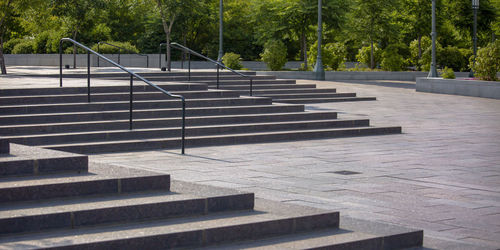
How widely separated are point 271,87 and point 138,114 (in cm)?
1120

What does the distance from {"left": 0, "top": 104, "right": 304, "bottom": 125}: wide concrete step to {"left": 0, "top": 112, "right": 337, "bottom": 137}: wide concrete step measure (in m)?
0.41

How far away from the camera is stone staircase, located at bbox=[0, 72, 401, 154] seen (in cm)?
1387

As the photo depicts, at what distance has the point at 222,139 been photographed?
15.1m

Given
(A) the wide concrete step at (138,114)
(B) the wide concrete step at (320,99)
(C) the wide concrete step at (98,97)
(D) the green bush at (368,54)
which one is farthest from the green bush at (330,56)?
(C) the wide concrete step at (98,97)

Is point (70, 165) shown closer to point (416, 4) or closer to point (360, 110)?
point (360, 110)

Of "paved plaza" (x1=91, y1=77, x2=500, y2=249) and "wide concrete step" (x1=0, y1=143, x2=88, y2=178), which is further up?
"wide concrete step" (x1=0, y1=143, x2=88, y2=178)

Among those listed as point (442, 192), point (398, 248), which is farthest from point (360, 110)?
point (398, 248)

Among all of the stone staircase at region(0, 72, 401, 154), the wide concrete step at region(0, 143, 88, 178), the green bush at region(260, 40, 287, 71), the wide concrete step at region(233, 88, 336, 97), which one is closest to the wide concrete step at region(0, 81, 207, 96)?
the stone staircase at region(0, 72, 401, 154)

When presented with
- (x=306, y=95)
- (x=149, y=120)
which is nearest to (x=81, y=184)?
(x=149, y=120)

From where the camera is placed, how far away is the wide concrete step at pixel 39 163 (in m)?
7.54

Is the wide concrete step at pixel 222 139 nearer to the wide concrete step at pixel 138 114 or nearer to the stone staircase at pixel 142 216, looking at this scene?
A: the wide concrete step at pixel 138 114

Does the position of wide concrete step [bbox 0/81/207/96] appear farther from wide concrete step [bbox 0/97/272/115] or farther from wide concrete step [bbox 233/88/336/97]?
wide concrete step [bbox 233/88/336/97]

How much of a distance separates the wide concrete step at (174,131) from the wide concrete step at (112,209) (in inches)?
252

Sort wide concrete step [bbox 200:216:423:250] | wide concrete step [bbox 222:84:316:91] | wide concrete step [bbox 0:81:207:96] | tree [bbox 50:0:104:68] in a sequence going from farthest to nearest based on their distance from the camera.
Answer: tree [bbox 50:0:104:68], wide concrete step [bbox 222:84:316:91], wide concrete step [bbox 0:81:207:96], wide concrete step [bbox 200:216:423:250]
